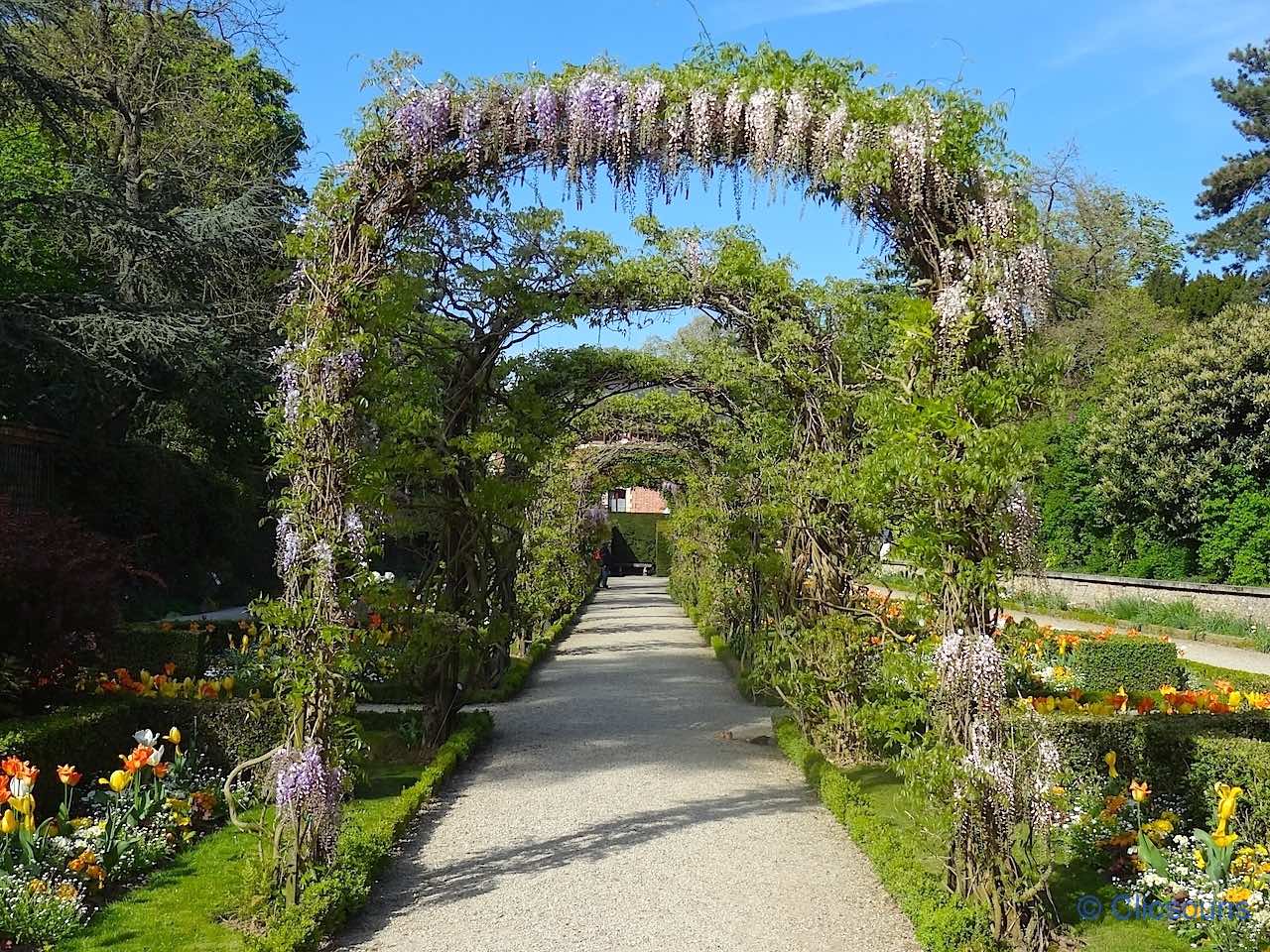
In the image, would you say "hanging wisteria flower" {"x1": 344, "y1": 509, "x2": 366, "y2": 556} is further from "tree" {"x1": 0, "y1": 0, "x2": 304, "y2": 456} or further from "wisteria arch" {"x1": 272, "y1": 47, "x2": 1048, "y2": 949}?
"tree" {"x1": 0, "y1": 0, "x2": 304, "y2": 456}

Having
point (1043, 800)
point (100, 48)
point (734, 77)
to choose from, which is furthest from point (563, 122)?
point (100, 48)

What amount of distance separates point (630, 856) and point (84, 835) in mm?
2423

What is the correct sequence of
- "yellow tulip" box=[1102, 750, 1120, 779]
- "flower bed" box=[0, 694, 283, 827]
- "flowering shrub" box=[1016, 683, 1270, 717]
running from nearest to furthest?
1. "yellow tulip" box=[1102, 750, 1120, 779]
2. "flower bed" box=[0, 694, 283, 827]
3. "flowering shrub" box=[1016, 683, 1270, 717]

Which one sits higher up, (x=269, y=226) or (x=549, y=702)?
(x=269, y=226)

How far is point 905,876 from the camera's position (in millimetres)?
4590

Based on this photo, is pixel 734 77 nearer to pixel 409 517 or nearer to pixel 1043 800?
pixel 1043 800

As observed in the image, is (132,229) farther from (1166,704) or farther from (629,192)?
(1166,704)

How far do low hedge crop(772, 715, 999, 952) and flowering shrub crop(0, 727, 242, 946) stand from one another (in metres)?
3.10

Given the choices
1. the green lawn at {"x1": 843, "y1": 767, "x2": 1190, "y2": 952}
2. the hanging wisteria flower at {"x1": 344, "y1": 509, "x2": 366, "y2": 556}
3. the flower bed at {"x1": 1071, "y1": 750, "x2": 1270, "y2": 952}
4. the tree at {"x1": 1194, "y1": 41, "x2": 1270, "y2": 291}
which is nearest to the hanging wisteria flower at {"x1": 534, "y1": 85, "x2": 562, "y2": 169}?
the hanging wisteria flower at {"x1": 344, "y1": 509, "x2": 366, "y2": 556}

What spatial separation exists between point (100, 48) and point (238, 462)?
635 centimetres

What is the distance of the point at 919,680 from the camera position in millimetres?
4309

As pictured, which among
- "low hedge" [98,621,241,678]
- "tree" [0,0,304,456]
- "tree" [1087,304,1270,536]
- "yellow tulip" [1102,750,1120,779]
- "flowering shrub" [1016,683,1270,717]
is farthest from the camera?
"tree" [1087,304,1270,536]

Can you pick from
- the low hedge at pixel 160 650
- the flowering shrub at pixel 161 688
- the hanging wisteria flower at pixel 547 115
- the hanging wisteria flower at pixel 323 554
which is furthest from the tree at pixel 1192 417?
the hanging wisteria flower at pixel 323 554

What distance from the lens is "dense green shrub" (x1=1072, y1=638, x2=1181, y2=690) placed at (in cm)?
999
